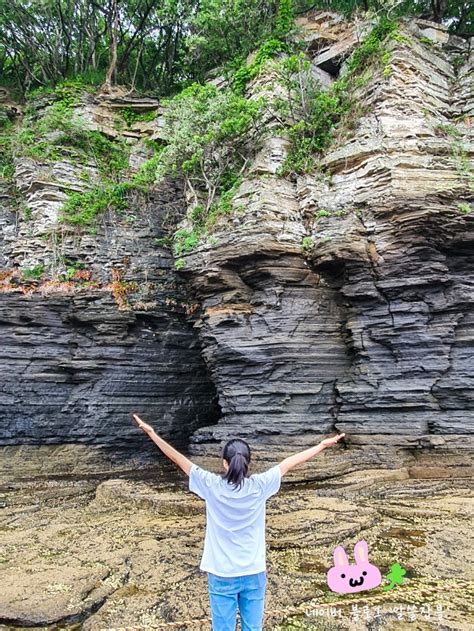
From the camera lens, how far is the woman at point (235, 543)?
2.85m

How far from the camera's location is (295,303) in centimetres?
1206

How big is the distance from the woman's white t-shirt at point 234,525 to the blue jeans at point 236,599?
7 cm

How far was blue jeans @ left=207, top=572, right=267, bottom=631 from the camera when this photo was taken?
2848 millimetres

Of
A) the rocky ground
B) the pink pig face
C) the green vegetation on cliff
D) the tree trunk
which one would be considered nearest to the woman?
the pink pig face

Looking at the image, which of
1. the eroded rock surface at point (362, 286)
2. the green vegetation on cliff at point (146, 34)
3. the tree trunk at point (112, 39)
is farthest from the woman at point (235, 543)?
the tree trunk at point (112, 39)

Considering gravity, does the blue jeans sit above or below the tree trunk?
below

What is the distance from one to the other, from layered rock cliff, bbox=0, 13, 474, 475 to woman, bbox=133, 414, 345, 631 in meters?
7.98

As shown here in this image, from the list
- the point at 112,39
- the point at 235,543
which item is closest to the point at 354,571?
the point at 235,543

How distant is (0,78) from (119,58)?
203 inches

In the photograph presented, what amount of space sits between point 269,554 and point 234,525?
3.99 metres

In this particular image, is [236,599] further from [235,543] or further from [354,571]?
[354,571]

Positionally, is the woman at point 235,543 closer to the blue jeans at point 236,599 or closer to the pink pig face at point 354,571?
the blue jeans at point 236,599

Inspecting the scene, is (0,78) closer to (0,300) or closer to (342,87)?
(0,300)

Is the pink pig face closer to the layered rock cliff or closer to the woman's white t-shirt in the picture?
the woman's white t-shirt
